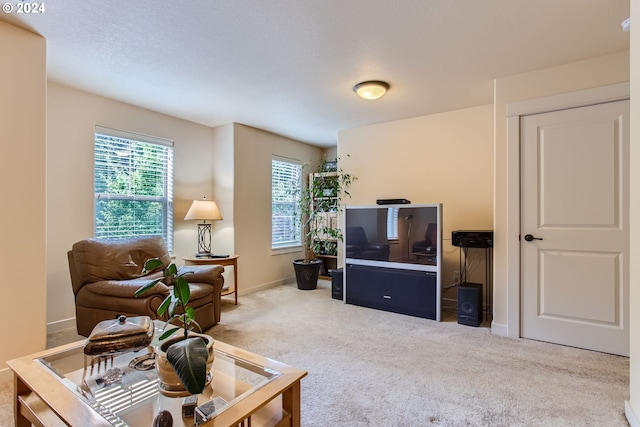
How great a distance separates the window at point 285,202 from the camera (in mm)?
5177

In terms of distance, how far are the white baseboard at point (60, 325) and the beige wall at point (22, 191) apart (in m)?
0.91

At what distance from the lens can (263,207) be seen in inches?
193

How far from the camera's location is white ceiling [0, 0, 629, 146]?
2.00m

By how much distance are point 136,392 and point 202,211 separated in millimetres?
2760

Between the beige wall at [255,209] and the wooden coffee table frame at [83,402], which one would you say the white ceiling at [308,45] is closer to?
the beige wall at [255,209]

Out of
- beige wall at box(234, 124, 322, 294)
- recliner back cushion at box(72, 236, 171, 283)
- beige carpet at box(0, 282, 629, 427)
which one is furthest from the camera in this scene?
beige wall at box(234, 124, 322, 294)

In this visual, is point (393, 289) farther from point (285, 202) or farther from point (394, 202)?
point (285, 202)

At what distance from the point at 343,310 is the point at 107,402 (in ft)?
8.99

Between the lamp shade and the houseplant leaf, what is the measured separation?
2951mm

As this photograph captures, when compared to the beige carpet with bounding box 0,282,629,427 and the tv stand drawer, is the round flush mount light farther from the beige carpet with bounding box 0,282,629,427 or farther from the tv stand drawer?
the beige carpet with bounding box 0,282,629,427

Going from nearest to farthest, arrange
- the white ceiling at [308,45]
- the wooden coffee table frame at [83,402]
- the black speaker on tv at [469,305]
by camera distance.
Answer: the wooden coffee table frame at [83,402], the white ceiling at [308,45], the black speaker on tv at [469,305]

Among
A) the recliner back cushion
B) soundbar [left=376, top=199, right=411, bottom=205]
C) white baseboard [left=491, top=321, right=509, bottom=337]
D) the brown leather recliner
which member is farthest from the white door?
the recliner back cushion

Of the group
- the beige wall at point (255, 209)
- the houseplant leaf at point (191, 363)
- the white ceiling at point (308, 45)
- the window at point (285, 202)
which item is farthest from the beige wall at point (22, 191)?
the window at point (285, 202)

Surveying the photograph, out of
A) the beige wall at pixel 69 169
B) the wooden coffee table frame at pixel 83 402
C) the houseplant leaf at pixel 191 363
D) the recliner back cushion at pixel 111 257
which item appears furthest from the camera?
the beige wall at pixel 69 169
